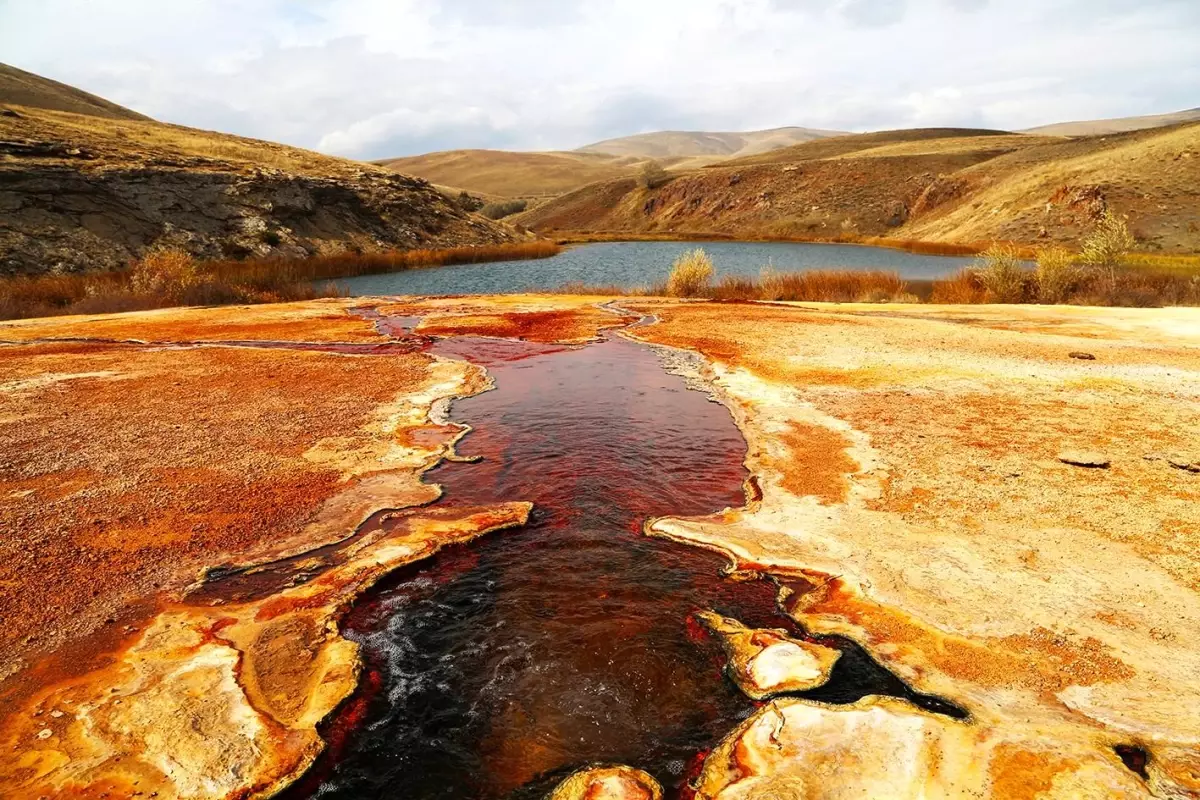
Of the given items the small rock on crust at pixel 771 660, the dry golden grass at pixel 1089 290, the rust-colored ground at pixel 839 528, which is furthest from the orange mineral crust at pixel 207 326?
the dry golden grass at pixel 1089 290

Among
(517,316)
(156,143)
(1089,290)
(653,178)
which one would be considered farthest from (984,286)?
(653,178)

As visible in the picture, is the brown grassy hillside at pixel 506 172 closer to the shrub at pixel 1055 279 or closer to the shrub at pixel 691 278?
the shrub at pixel 691 278

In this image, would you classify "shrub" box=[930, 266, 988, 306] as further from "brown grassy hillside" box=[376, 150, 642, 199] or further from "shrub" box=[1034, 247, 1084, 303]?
"brown grassy hillside" box=[376, 150, 642, 199]

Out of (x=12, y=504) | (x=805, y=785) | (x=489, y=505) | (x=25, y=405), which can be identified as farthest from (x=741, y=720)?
(x=25, y=405)

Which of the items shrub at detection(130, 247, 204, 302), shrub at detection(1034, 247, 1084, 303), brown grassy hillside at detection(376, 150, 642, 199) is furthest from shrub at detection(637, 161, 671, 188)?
shrub at detection(130, 247, 204, 302)

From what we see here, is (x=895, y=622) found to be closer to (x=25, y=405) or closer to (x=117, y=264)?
(x=25, y=405)

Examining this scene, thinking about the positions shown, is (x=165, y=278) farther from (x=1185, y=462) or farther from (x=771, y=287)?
(x=1185, y=462)
